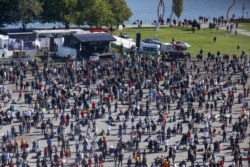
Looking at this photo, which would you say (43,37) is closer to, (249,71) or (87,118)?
(249,71)

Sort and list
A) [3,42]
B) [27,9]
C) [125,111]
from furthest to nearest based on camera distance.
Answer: [27,9] < [3,42] < [125,111]

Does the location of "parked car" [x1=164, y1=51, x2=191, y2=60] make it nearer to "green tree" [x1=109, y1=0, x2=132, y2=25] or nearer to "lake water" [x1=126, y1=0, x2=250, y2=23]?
"green tree" [x1=109, y1=0, x2=132, y2=25]

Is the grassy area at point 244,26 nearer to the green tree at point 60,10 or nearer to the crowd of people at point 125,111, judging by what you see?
the green tree at point 60,10

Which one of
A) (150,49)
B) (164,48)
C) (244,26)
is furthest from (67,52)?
(244,26)

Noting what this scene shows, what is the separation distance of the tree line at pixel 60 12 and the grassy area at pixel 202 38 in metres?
5.74

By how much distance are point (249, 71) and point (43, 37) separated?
22376 mm

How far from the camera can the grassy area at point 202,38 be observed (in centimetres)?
7975

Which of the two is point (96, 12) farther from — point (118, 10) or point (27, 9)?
point (27, 9)

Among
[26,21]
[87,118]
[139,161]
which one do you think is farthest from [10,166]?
[26,21]

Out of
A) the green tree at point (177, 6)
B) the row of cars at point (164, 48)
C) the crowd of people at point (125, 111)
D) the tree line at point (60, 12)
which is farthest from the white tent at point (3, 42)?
the green tree at point (177, 6)

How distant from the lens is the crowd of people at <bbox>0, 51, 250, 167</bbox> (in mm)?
42656

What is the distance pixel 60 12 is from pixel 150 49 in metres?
13.6

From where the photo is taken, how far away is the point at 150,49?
74.1 metres

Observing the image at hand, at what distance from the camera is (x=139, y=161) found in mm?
40906
